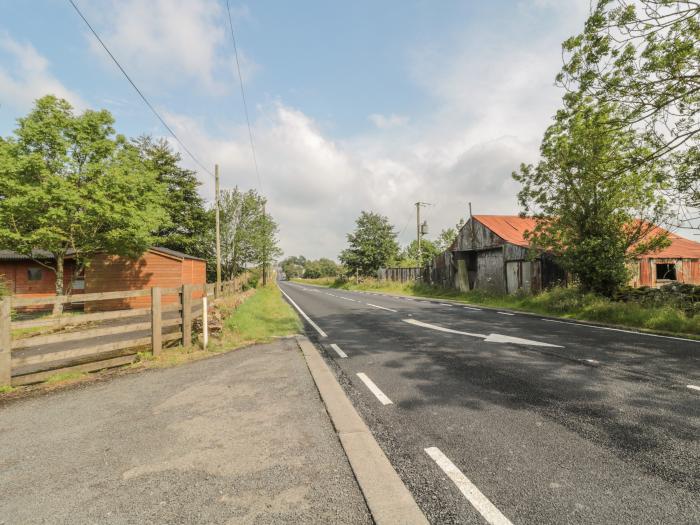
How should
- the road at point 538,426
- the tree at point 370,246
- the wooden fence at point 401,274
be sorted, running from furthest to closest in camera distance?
the tree at point 370,246 < the wooden fence at point 401,274 < the road at point 538,426

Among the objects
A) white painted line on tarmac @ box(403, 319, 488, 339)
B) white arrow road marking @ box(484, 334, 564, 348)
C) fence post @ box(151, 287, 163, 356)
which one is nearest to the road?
white arrow road marking @ box(484, 334, 564, 348)

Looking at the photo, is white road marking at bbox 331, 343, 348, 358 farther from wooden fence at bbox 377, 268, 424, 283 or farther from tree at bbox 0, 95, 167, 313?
wooden fence at bbox 377, 268, 424, 283

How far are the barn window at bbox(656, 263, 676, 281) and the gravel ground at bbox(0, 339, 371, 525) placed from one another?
23.6 m

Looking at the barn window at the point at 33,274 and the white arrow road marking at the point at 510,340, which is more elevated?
the barn window at the point at 33,274

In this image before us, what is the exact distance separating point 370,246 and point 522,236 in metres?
26.1

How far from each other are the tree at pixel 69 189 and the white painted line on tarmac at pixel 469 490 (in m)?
18.2

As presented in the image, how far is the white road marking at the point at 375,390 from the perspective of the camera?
13.9 feet

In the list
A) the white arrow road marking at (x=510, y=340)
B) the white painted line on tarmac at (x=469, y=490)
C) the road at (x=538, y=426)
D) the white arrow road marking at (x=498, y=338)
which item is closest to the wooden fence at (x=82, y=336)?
the road at (x=538, y=426)

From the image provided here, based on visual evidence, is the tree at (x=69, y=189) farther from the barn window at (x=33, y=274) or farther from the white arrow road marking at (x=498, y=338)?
the white arrow road marking at (x=498, y=338)

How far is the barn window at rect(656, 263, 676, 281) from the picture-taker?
63.1 feet

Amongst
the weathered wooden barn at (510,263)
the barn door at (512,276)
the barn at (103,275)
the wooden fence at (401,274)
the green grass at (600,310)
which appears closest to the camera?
the green grass at (600,310)

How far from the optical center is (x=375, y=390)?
465cm

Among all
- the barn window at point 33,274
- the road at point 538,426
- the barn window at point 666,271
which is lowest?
the road at point 538,426

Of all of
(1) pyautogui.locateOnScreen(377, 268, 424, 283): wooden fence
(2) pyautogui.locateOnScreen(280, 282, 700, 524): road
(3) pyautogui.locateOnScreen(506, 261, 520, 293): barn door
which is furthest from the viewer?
(1) pyautogui.locateOnScreen(377, 268, 424, 283): wooden fence
